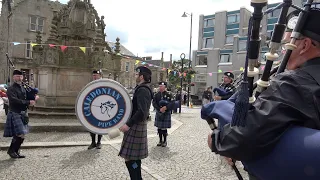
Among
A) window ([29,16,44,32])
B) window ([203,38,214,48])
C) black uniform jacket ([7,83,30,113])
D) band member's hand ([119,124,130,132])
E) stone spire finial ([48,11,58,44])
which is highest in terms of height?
window ([29,16,44,32])

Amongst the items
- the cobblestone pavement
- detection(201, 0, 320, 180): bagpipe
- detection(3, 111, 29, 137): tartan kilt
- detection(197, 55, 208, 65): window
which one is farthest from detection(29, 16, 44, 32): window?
detection(201, 0, 320, 180): bagpipe

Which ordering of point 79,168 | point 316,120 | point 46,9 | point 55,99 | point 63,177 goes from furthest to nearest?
1. point 46,9
2. point 55,99
3. point 79,168
4. point 63,177
5. point 316,120

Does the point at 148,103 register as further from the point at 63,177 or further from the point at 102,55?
the point at 102,55

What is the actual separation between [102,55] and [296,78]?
956 cm

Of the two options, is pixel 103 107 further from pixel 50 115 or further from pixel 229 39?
pixel 229 39

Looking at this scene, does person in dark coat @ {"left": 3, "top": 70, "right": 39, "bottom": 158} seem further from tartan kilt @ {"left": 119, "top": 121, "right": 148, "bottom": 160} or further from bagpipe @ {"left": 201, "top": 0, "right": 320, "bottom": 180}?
bagpipe @ {"left": 201, "top": 0, "right": 320, "bottom": 180}

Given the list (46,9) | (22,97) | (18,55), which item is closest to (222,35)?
(46,9)

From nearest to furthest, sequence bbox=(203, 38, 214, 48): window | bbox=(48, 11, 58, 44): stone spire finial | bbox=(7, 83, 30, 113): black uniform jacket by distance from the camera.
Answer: bbox=(7, 83, 30, 113): black uniform jacket < bbox=(48, 11, 58, 44): stone spire finial < bbox=(203, 38, 214, 48): window

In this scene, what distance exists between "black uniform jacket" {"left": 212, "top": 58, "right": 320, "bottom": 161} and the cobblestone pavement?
3473mm

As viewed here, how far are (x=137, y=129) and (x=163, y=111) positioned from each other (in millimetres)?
3322

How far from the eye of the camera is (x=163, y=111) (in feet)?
23.3

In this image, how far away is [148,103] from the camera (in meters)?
3.72

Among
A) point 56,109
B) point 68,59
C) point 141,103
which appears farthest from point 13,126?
point 68,59

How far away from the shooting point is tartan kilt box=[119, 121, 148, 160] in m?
3.63
